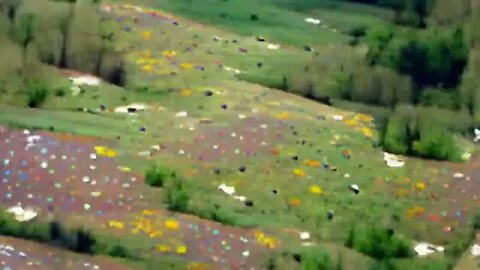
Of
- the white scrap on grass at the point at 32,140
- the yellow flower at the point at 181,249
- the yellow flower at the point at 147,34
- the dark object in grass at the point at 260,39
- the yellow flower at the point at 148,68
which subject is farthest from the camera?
the dark object in grass at the point at 260,39

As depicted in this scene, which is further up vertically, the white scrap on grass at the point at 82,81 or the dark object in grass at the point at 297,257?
the white scrap on grass at the point at 82,81

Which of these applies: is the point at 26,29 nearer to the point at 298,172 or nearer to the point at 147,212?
the point at 147,212

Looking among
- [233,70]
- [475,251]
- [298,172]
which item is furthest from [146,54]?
[475,251]

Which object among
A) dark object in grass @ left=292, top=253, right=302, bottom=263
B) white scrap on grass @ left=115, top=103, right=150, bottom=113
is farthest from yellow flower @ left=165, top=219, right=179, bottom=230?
white scrap on grass @ left=115, top=103, right=150, bottom=113

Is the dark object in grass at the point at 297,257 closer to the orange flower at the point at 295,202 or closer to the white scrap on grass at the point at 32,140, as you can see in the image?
the orange flower at the point at 295,202

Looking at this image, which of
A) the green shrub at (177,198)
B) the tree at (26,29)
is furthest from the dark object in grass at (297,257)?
the tree at (26,29)

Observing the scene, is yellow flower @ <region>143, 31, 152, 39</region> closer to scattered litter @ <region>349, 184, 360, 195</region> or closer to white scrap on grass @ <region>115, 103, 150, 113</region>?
white scrap on grass @ <region>115, 103, 150, 113</region>
